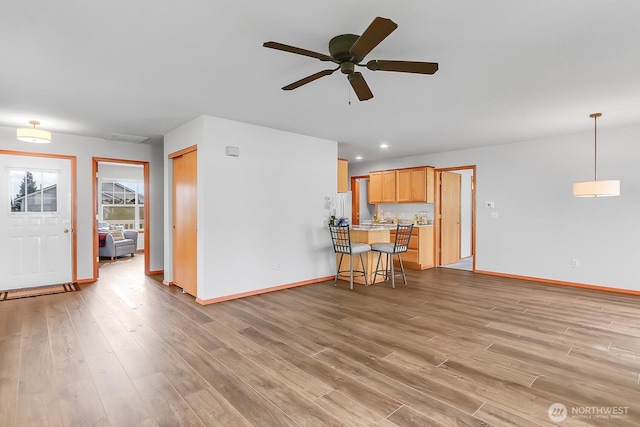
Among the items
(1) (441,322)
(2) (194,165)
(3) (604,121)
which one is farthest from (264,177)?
(3) (604,121)

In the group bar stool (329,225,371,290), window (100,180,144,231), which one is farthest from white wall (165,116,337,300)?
window (100,180,144,231)

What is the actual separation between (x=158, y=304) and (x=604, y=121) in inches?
257

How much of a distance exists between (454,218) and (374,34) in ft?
21.2

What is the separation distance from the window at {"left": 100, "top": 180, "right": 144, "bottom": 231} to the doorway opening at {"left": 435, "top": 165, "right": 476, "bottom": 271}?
888 centimetres

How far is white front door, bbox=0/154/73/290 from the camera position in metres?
4.84

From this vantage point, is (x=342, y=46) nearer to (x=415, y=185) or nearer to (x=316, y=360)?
(x=316, y=360)

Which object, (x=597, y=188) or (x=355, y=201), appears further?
(x=355, y=201)

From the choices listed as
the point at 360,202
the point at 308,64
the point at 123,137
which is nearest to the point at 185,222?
the point at 123,137

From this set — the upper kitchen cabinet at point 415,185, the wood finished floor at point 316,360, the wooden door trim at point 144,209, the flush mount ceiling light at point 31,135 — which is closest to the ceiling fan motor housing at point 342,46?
the wood finished floor at point 316,360

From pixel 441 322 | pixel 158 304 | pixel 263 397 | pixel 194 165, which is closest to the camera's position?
pixel 263 397

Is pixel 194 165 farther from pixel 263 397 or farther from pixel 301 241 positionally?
pixel 263 397

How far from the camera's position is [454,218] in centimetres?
751

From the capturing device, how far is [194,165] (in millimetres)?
4465

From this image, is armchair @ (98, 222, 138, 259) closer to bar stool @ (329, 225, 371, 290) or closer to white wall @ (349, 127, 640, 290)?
bar stool @ (329, 225, 371, 290)
